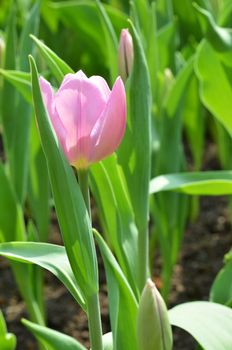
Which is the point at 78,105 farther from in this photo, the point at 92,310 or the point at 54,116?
the point at 92,310

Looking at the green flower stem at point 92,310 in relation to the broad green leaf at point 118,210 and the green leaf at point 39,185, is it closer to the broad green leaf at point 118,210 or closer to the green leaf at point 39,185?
the broad green leaf at point 118,210

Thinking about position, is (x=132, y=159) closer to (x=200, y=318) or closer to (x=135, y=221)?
(x=135, y=221)

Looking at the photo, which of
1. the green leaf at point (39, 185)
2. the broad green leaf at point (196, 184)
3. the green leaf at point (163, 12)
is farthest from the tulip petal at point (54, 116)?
the green leaf at point (163, 12)

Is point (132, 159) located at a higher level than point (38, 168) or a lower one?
higher

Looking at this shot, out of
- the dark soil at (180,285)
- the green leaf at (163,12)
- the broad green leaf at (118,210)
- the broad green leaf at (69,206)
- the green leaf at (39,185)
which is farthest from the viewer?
the green leaf at (163,12)

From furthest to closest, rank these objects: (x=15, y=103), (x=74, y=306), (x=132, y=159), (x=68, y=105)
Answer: (x=74, y=306) → (x=15, y=103) → (x=132, y=159) → (x=68, y=105)

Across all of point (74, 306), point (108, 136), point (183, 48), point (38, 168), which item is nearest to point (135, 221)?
point (108, 136)

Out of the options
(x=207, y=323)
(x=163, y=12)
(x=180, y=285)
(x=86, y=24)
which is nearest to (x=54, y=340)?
(x=207, y=323)
